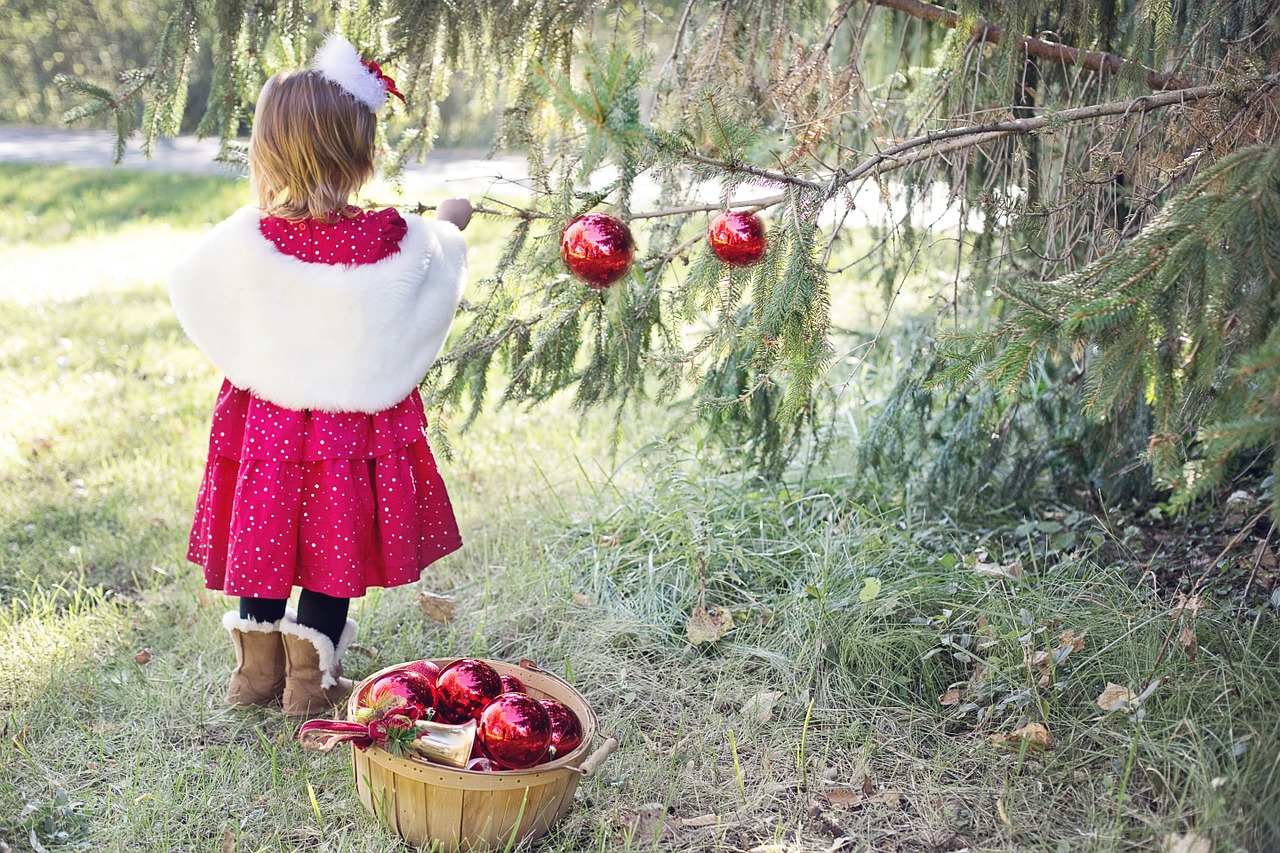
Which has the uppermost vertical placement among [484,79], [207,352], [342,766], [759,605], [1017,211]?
[484,79]

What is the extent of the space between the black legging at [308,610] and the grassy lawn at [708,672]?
0.85ft

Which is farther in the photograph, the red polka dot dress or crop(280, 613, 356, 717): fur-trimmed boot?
crop(280, 613, 356, 717): fur-trimmed boot

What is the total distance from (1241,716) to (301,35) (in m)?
2.83

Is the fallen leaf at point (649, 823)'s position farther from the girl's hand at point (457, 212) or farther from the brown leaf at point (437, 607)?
the girl's hand at point (457, 212)

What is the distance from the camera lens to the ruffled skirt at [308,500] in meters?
2.42

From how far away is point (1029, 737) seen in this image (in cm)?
233

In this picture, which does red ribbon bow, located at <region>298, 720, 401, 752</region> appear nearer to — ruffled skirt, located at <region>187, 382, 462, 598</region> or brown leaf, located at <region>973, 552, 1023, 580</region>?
ruffled skirt, located at <region>187, 382, 462, 598</region>

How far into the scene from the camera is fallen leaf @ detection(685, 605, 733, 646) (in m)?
2.83

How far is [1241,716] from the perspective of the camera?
2.21 meters

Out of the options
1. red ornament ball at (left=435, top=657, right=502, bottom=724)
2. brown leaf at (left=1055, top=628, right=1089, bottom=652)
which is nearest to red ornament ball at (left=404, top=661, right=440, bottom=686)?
red ornament ball at (left=435, top=657, right=502, bottom=724)

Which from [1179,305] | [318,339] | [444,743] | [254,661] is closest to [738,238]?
[1179,305]

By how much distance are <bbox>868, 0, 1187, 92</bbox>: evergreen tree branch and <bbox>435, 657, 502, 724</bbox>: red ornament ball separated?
6.37ft

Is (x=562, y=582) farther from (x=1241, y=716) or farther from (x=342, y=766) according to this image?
(x=1241, y=716)

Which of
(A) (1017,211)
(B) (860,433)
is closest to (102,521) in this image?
(B) (860,433)
